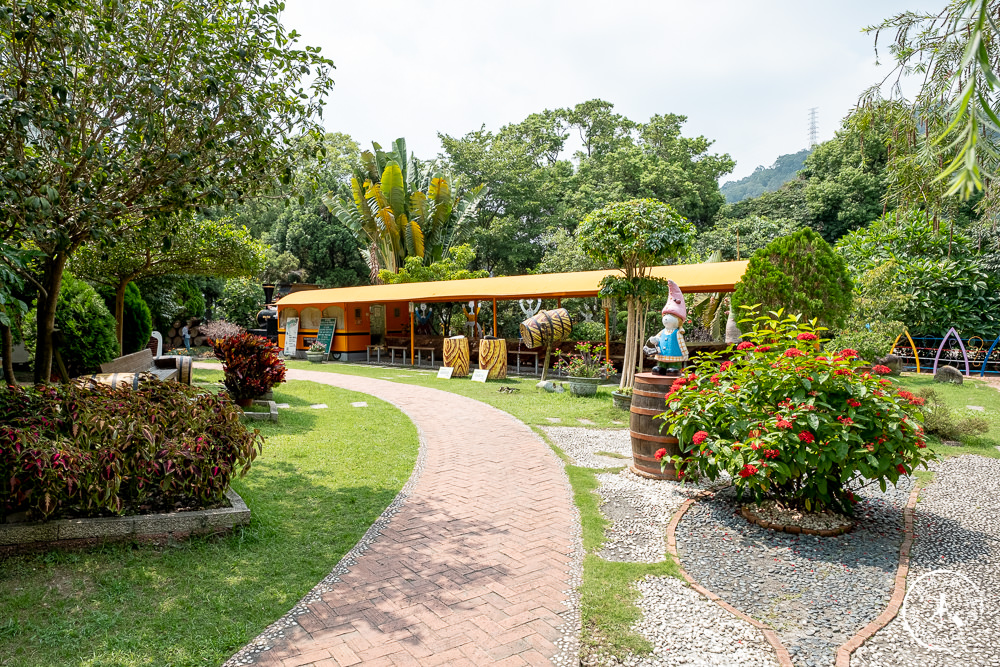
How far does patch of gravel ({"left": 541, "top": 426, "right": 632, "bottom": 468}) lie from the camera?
7.16 metres

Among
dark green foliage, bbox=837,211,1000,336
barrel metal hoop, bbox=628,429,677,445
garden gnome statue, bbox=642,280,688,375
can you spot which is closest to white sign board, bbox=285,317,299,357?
garden gnome statue, bbox=642,280,688,375

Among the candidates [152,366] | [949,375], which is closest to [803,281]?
[949,375]

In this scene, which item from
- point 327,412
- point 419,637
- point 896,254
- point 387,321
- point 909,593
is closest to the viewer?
point 419,637

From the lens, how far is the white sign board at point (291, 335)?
76.8 feet

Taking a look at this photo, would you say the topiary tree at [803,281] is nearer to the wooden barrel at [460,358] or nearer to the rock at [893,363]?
the rock at [893,363]

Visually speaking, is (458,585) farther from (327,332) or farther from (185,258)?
(327,332)

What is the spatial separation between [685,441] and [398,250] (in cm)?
2396

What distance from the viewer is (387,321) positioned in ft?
82.5

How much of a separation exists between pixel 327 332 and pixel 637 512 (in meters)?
19.4

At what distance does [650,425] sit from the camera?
619 cm

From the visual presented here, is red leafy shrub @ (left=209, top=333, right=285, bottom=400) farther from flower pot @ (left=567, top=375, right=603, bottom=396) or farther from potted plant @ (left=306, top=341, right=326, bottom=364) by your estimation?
potted plant @ (left=306, top=341, right=326, bottom=364)

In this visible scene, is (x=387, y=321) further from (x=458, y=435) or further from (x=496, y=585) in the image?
(x=496, y=585)

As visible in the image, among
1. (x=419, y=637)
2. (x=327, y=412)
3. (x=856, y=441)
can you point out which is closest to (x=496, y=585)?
(x=419, y=637)

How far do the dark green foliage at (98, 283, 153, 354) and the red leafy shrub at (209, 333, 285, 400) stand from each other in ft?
16.1
